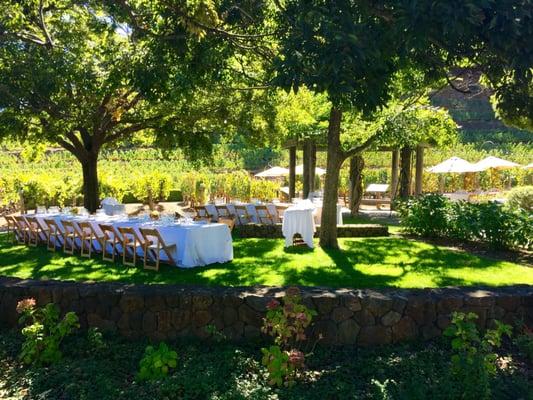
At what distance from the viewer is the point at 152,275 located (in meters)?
8.79

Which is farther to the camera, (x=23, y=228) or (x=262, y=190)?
(x=262, y=190)

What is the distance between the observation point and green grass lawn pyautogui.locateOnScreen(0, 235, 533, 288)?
806 centimetres

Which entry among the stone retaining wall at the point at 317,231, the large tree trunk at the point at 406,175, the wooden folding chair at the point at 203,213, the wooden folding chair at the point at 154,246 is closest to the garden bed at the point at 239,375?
A: the wooden folding chair at the point at 154,246

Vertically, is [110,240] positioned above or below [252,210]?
below

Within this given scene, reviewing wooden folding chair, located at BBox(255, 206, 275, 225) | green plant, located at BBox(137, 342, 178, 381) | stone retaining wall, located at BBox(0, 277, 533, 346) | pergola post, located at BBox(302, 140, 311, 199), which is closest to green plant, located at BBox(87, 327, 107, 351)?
stone retaining wall, located at BBox(0, 277, 533, 346)

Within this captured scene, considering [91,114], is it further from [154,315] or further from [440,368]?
[440,368]

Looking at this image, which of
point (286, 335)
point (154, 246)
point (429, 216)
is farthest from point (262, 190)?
point (286, 335)

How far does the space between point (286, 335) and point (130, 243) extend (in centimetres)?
569

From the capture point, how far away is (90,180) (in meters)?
15.4

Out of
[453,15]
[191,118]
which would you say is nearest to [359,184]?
[191,118]

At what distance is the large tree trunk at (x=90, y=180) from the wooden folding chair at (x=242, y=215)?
4225mm

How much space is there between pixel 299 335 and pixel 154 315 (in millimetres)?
1878

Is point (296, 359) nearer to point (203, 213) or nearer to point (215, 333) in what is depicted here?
point (215, 333)

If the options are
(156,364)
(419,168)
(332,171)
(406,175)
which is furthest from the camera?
(419,168)
